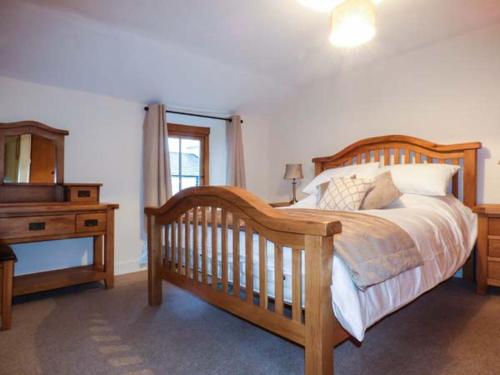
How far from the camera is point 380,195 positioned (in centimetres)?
241

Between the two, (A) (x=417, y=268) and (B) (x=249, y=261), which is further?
(A) (x=417, y=268)

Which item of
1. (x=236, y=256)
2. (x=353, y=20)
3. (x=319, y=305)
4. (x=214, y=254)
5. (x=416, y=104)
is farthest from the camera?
(x=416, y=104)

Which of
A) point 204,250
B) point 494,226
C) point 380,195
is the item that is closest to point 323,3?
point 380,195

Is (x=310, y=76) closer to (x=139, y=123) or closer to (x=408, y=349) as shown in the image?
(x=139, y=123)

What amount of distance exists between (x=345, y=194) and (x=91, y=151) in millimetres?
2408

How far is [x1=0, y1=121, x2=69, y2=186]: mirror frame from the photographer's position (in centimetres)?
261

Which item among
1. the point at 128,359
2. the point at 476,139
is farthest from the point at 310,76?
the point at 128,359

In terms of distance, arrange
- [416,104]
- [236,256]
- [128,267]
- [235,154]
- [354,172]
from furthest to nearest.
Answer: [235,154], [128,267], [416,104], [354,172], [236,256]

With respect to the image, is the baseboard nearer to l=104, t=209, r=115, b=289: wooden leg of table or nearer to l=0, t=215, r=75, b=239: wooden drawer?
l=104, t=209, r=115, b=289: wooden leg of table

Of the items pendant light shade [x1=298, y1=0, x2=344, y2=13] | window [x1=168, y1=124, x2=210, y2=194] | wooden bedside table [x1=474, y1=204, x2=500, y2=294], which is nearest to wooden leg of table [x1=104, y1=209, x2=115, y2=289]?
window [x1=168, y1=124, x2=210, y2=194]

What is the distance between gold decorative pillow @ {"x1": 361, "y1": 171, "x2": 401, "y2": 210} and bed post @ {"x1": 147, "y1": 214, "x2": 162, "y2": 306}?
154cm

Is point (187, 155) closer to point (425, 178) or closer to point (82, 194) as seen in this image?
point (82, 194)

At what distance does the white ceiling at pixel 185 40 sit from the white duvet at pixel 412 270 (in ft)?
4.85

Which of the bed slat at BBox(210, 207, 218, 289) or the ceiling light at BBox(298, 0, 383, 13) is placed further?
the ceiling light at BBox(298, 0, 383, 13)
